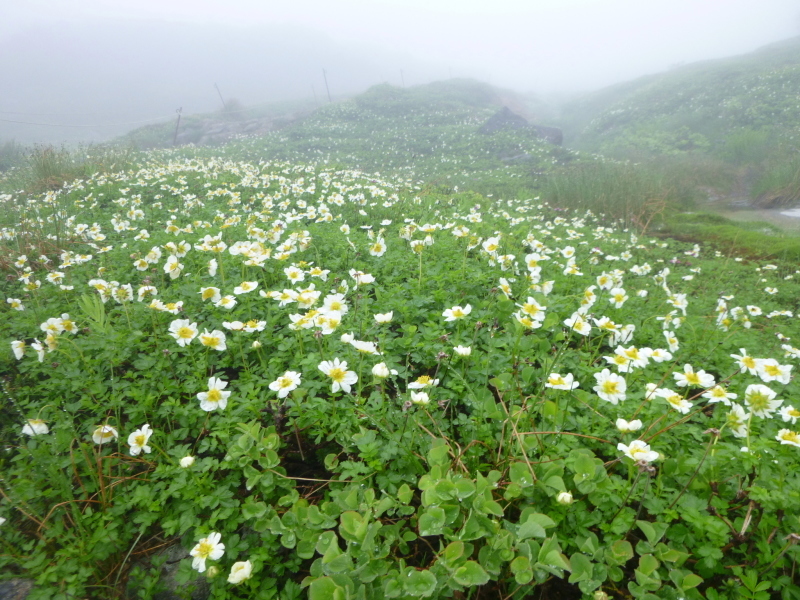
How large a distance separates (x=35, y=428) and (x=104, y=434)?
1.18 ft

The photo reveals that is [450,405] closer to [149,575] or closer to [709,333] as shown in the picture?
[149,575]

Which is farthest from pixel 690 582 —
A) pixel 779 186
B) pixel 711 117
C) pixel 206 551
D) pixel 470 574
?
pixel 711 117

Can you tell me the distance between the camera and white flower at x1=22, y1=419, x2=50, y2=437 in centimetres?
184

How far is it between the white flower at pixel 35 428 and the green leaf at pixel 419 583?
6.30ft

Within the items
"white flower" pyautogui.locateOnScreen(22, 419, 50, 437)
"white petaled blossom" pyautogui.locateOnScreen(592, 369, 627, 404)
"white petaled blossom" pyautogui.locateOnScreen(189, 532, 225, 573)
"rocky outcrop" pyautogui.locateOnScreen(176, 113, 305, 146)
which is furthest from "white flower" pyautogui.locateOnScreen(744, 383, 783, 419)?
"rocky outcrop" pyautogui.locateOnScreen(176, 113, 305, 146)

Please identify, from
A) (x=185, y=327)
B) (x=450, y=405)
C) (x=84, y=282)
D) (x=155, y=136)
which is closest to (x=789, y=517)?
(x=450, y=405)

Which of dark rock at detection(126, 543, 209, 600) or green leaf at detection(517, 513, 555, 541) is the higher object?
green leaf at detection(517, 513, 555, 541)

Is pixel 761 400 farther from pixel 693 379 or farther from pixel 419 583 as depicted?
pixel 419 583

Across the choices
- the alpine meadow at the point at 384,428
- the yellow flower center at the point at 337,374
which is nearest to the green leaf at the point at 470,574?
the alpine meadow at the point at 384,428

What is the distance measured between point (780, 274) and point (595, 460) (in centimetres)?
616

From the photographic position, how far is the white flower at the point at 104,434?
5.81 ft

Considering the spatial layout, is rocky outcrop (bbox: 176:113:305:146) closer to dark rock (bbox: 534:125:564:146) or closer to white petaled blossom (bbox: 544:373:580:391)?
dark rock (bbox: 534:125:564:146)

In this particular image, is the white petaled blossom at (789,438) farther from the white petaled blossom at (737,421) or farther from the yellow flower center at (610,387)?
the yellow flower center at (610,387)

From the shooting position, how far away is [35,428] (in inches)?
72.4
